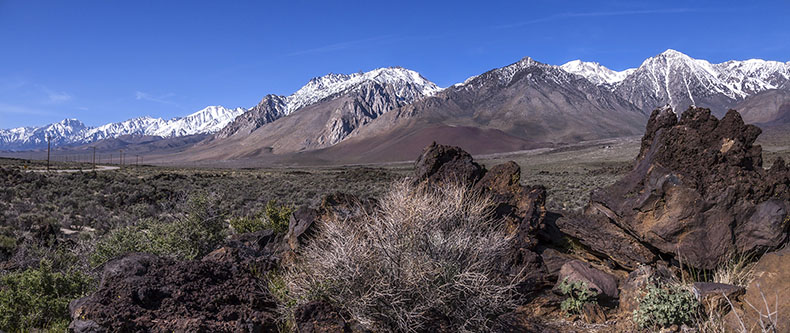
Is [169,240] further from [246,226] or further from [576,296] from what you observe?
[576,296]

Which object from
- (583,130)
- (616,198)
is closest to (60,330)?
(616,198)

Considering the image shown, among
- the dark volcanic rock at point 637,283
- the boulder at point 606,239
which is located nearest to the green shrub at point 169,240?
the boulder at point 606,239

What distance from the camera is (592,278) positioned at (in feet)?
17.5

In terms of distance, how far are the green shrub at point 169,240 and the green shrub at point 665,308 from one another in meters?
6.24

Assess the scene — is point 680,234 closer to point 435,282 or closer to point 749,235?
point 749,235

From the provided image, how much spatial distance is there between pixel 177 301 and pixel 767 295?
5525 mm

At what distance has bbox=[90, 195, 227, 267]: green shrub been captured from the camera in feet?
22.5

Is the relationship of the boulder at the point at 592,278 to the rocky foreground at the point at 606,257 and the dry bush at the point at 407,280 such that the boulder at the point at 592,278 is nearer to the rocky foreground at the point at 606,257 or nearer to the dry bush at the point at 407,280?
the rocky foreground at the point at 606,257

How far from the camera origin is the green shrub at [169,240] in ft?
22.5

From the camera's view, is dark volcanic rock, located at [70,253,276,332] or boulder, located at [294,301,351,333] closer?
dark volcanic rock, located at [70,253,276,332]

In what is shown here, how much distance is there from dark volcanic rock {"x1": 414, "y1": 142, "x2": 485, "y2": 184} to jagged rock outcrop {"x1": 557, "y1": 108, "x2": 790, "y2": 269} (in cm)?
208

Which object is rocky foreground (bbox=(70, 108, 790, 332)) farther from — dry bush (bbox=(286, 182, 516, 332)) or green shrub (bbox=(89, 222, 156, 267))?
green shrub (bbox=(89, 222, 156, 267))

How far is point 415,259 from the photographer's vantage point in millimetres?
4172

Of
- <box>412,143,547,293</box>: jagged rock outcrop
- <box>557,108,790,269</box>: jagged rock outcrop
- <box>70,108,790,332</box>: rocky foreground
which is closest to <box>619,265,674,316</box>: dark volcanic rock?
<box>70,108,790,332</box>: rocky foreground
